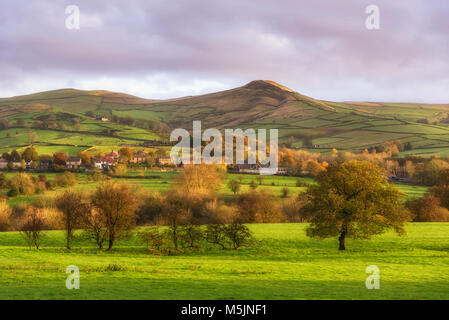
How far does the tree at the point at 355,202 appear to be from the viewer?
4016cm

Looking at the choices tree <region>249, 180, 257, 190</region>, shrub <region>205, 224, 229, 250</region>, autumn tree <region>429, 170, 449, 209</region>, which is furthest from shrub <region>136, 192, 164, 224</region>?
autumn tree <region>429, 170, 449, 209</region>

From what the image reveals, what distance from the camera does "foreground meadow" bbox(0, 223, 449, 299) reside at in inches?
763

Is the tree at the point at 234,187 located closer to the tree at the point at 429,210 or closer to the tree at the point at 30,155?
the tree at the point at 429,210

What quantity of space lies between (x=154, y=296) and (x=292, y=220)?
66.0 m

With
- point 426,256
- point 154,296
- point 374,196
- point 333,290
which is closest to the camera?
point 154,296

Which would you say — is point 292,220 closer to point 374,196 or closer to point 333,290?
point 374,196

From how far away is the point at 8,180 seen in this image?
309 feet

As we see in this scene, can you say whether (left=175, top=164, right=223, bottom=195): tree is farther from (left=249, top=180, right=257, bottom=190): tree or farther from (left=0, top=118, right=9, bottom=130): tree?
(left=0, top=118, right=9, bottom=130): tree

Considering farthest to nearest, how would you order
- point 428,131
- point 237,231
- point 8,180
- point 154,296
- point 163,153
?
point 428,131 < point 163,153 < point 8,180 < point 237,231 < point 154,296

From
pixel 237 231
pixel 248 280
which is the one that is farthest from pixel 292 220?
pixel 248 280

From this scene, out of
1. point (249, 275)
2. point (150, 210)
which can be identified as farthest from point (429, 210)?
point (249, 275)

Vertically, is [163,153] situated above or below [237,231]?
above

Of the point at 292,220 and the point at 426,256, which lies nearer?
the point at 426,256

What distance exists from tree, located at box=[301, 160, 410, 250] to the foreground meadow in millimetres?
2587
